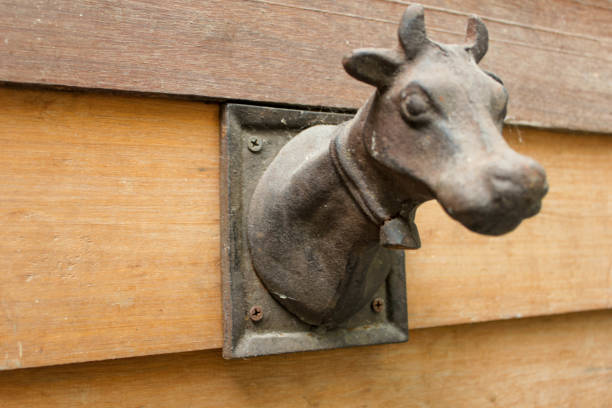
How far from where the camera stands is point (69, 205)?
53 cm

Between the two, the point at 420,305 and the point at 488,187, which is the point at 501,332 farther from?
the point at 488,187

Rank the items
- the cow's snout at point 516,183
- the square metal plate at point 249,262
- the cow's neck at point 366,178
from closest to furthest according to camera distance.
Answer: the cow's snout at point 516,183
the cow's neck at point 366,178
the square metal plate at point 249,262

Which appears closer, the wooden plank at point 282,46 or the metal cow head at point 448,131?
the metal cow head at point 448,131

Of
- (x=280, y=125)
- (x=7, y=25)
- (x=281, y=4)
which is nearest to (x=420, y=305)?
(x=280, y=125)

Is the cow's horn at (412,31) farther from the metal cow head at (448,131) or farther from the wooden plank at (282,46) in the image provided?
the wooden plank at (282,46)

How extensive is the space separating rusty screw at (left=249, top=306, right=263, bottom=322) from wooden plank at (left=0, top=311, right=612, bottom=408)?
0.19 ft

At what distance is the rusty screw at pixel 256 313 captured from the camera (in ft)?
1.89

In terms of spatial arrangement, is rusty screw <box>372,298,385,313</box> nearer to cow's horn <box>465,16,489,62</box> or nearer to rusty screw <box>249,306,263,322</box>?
rusty screw <box>249,306,263,322</box>

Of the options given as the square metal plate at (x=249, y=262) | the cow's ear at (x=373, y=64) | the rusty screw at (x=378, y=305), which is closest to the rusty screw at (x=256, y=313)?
the square metal plate at (x=249, y=262)

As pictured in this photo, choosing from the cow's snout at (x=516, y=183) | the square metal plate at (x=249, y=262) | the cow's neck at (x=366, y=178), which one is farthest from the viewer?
the square metal plate at (x=249, y=262)

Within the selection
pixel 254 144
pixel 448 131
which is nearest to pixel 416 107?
pixel 448 131

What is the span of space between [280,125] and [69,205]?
0.22m

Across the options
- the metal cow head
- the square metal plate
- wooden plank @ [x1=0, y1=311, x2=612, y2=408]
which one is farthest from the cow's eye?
wooden plank @ [x1=0, y1=311, x2=612, y2=408]

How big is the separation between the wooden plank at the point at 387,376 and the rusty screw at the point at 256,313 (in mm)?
58
